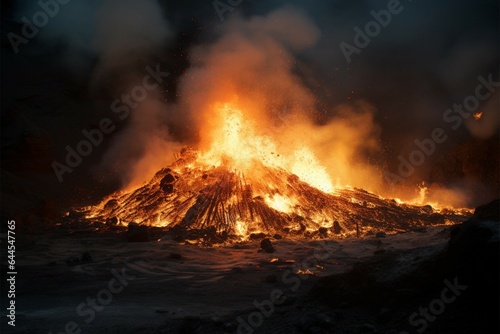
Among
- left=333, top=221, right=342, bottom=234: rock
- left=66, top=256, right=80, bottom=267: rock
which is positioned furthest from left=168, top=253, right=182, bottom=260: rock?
left=333, top=221, right=342, bottom=234: rock

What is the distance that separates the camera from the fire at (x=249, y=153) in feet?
87.6

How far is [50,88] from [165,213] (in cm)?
2336

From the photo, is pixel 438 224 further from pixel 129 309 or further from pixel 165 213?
pixel 129 309

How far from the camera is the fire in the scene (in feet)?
87.6

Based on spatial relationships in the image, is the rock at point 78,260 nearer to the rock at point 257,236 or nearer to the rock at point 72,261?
the rock at point 72,261

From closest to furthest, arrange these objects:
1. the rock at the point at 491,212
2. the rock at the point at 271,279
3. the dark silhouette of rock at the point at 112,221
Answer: the rock at the point at 491,212, the rock at the point at 271,279, the dark silhouette of rock at the point at 112,221

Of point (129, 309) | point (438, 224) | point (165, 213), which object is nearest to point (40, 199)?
point (165, 213)

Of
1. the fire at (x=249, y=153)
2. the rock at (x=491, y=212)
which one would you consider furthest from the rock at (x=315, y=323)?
the fire at (x=249, y=153)

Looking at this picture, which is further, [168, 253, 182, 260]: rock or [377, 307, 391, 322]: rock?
[168, 253, 182, 260]: rock

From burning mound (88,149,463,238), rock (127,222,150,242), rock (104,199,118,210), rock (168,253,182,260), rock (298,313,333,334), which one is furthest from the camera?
rock (104,199,118,210)

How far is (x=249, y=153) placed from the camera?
27.5 meters

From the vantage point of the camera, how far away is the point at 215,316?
7426 mm

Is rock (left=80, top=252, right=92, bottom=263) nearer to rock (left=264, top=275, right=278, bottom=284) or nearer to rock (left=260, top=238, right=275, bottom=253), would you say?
rock (left=260, top=238, right=275, bottom=253)

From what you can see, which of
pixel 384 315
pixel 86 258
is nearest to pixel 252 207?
pixel 86 258
